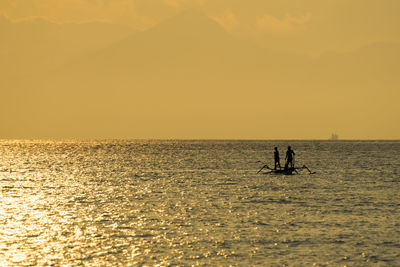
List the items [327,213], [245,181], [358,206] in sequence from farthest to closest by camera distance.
→ [245,181]
[358,206]
[327,213]

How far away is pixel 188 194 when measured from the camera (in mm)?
51750

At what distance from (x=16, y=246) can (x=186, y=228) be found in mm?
9696

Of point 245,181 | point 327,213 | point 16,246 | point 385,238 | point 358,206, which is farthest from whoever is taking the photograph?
point 245,181

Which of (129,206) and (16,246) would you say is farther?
(129,206)

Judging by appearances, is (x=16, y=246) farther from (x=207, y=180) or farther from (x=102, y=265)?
(x=207, y=180)

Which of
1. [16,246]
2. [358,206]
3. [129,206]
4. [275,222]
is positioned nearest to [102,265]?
[16,246]

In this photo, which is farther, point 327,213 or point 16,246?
point 327,213

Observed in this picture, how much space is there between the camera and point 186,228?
32.6m

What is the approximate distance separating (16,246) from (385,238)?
735 inches

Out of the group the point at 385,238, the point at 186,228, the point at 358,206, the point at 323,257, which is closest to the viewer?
the point at 323,257

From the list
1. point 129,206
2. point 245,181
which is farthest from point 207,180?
point 129,206

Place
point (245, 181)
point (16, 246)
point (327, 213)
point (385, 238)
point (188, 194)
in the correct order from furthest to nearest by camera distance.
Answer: point (245, 181)
point (188, 194)
point (327, 213)
point (385, 238)
point (16, 246)

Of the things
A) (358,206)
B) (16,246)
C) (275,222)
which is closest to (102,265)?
(16,246)

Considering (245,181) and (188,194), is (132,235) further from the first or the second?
(245,181)
